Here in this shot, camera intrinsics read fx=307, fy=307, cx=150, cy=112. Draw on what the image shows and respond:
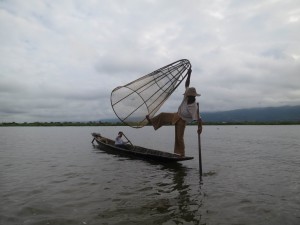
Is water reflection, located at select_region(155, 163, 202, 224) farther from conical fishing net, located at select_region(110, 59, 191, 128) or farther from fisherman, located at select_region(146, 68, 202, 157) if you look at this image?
conical fishing net, located at select_region(110, 59, 191, 128)

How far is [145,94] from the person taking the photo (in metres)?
12.6

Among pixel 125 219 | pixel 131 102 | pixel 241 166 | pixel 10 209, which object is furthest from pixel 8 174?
pixel 241 166

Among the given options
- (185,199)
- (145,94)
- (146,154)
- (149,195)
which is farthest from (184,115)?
(146,154)

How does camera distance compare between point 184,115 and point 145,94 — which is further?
point 184,115

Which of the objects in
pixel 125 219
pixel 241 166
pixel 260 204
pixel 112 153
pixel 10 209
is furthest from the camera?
pixel 112 153

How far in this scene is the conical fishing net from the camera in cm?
1245

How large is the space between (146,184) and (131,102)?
3560mm

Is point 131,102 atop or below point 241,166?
atop

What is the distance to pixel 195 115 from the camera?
14.5m

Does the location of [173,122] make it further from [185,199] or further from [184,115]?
[185,199]

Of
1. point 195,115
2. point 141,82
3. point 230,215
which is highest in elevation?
point 141,82

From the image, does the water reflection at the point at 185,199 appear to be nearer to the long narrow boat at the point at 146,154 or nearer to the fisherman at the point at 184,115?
the long narrow boat at the point at 146,154

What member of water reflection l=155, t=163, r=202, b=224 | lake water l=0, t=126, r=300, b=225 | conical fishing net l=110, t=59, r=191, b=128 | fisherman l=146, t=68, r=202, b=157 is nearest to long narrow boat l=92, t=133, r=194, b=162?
lake water l=0, t=126, r=300, b=225

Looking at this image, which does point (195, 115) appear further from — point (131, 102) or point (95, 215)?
point (95, 215)
